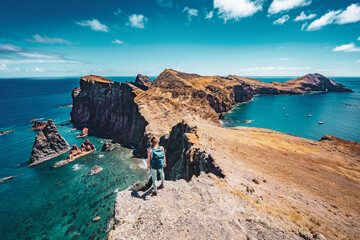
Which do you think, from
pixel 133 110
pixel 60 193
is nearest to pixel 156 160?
pixel 60 193

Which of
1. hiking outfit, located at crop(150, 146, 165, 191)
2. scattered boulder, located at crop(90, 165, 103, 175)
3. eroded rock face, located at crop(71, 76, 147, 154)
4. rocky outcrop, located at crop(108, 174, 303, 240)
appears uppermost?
hiking outfit, located at crop(150, 146, 165, 191)

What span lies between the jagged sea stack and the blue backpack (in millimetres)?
65068

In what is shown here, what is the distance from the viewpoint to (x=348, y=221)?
1360 centimetres

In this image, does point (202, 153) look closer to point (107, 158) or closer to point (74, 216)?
point (74, 216)

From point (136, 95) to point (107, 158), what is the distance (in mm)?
32068

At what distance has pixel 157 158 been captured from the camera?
9.90m

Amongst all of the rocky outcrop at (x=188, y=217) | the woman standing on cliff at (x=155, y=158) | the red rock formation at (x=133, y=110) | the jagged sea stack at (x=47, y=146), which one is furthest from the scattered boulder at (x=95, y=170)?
the woman standing on cliff at (x=155, y=158)

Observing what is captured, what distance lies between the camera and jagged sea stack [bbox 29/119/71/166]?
176ft

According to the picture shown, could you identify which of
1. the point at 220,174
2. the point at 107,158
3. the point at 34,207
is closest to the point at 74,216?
the point at 34,207

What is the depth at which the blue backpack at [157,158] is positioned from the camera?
990cm

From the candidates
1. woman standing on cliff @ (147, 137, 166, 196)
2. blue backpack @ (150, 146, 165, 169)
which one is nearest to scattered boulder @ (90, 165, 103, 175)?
woman standing on cliff @ (147, 137, 166, 196)

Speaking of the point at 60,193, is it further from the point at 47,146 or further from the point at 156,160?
the point at 156,160

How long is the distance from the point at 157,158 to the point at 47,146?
67437 millimetres

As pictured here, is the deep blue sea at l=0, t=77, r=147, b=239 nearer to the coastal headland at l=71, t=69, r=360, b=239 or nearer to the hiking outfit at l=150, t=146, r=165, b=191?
the coastal headland at l=71, t=69, r=360, b=239
